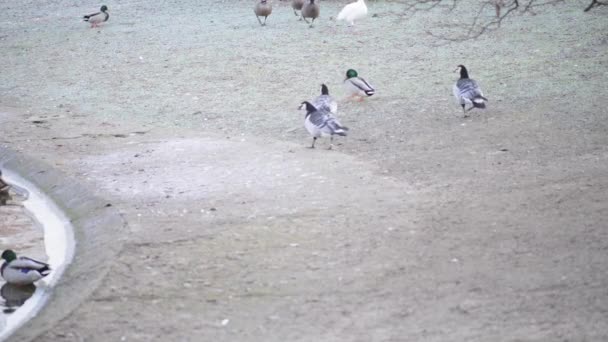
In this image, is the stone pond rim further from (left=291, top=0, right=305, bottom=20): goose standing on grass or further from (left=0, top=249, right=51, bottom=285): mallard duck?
(left=291, top=0, right=305, bottom=20): goose standing on grass

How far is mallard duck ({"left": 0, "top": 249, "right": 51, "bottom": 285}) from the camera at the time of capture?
8.86 m

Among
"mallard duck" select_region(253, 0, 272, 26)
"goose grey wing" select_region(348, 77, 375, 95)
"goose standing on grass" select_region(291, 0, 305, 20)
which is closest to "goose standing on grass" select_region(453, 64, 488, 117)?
"goose grey wing" select_region(348, 77, 375, 95)

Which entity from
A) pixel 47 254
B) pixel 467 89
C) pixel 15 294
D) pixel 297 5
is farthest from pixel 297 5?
pixel 15 294

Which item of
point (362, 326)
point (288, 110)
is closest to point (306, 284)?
point (362, 326)

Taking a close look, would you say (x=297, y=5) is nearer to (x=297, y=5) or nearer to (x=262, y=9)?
(x=297, y=5)

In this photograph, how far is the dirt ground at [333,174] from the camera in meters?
7.20

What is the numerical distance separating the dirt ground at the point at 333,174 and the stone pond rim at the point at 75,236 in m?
0.16

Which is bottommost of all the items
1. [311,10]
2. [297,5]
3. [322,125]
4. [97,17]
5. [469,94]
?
[297,5]

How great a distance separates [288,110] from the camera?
44.6ft

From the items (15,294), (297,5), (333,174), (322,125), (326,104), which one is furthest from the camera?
(297,5)

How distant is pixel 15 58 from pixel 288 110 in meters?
6.05

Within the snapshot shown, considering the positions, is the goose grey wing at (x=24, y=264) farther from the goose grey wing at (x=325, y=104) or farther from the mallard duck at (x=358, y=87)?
the mallard duck at (x=358, y=87)

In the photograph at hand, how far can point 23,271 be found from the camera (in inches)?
349

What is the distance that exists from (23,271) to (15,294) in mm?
261
